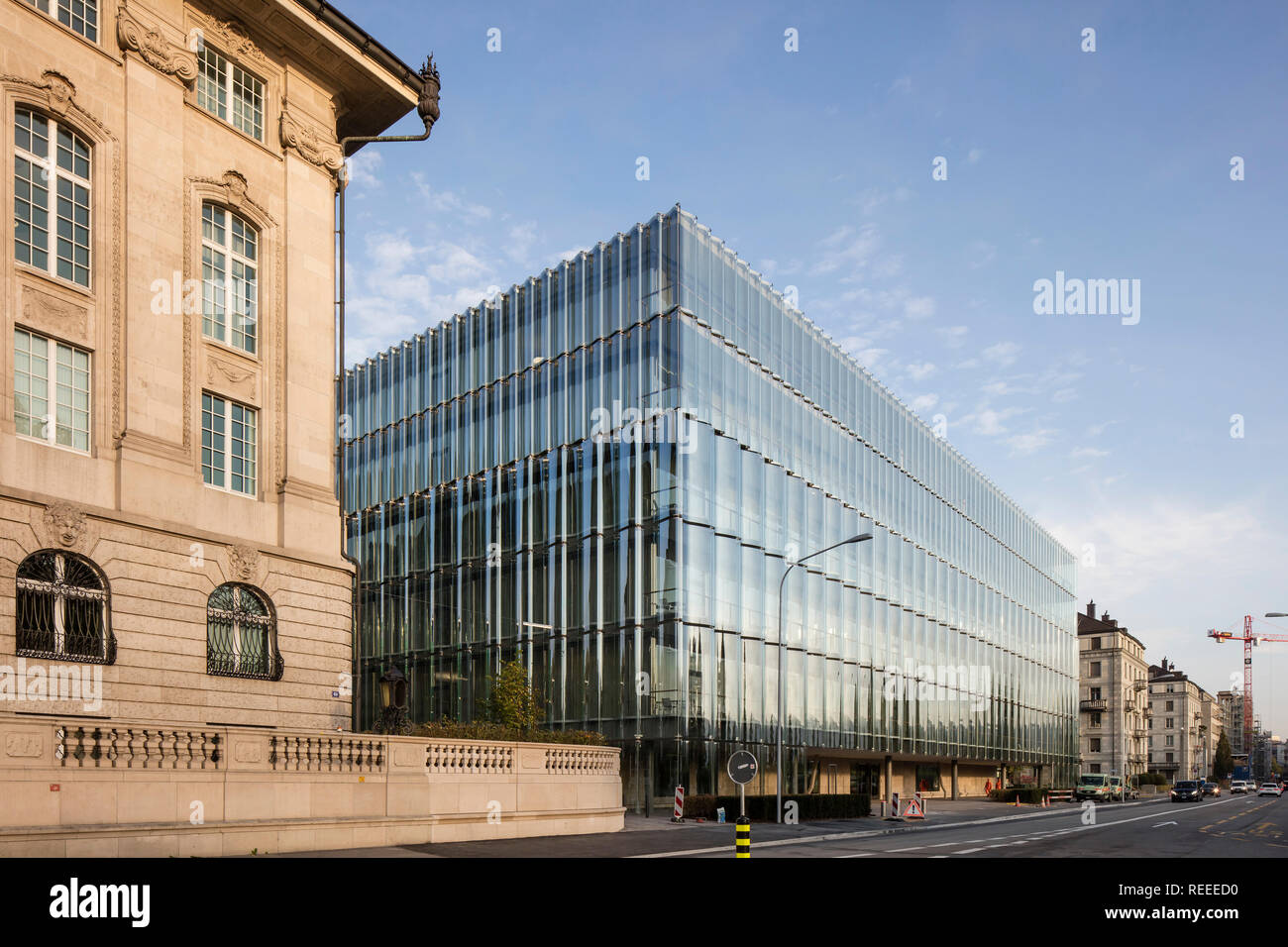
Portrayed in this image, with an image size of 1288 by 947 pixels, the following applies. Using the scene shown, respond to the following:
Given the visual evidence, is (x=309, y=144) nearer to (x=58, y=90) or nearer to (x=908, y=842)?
(x=58, y=90)

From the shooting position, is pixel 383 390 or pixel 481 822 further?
pixel 383 390

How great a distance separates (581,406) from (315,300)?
66.1 feet

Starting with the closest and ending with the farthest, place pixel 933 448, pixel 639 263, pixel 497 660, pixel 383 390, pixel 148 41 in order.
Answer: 1. pixel 148 41
2. pixel 639 263
3. pixel 497 660
4. pixel 383 390
5. pixel 933 448

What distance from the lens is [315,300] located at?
30062mm

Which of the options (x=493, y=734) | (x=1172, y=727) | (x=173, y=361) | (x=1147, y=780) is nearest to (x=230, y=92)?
(x=173, y=361)

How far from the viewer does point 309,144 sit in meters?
30.2

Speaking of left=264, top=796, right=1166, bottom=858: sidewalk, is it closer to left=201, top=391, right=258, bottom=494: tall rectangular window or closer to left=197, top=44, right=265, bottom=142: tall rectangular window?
left=201, top=391, right=258, bottom=494: tall rectangular window

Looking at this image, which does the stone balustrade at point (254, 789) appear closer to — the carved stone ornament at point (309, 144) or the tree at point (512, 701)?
the tree at point (512, 701)

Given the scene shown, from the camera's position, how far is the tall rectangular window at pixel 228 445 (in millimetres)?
26781

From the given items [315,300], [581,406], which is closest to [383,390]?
[581,406]

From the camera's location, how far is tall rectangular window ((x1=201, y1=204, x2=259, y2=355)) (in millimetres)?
27234

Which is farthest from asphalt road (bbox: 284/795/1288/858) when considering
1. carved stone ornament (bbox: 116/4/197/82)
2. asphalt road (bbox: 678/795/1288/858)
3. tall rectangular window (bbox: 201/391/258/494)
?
carved stone ornament (bbox: 116/4/197/82)
